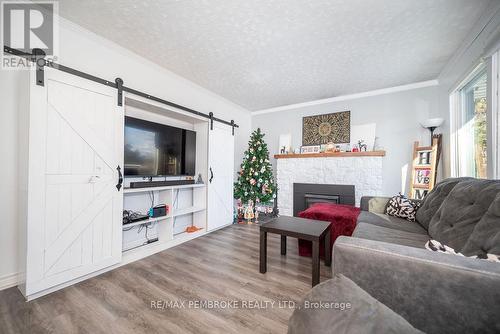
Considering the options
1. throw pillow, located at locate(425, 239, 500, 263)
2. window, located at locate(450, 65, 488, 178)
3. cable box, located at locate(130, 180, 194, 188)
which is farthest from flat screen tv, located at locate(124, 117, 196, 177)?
window, located at locate(450, 65, 488, 178)

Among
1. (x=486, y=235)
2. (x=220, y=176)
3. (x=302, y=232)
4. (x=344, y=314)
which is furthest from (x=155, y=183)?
(x=486, y=235)

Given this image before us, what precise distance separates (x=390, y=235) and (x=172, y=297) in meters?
1.96

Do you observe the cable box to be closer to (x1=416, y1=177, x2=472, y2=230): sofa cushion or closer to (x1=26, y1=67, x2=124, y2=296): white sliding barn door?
(x1=26, y1=67, x2=124, y2=296): white sliding barn door

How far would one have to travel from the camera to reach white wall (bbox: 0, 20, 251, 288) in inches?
67.0

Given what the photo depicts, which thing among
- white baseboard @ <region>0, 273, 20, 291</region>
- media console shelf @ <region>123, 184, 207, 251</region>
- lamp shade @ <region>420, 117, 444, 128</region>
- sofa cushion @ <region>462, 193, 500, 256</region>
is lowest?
white baseboard @ <region>0, 273, 20, 291</region>

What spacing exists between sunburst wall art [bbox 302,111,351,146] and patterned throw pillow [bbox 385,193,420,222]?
1.70 metres

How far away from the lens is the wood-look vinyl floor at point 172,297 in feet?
4.38

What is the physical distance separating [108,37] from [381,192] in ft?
15.1

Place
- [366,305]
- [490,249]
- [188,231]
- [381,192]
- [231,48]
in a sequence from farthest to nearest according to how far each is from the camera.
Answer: [381,192] → [188,231] → [231,48] → [490,249] → [366,305]

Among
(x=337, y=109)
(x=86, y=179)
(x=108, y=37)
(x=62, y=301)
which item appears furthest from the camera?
(x=337, y=109)

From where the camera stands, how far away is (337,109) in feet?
12.9

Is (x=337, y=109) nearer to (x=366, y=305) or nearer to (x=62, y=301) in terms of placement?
(x=366, y=305)

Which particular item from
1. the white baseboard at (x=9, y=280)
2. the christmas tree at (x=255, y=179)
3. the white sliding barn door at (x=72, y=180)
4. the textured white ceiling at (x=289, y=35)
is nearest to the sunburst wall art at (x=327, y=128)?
the textured white ceiling at (x=289, y=35)

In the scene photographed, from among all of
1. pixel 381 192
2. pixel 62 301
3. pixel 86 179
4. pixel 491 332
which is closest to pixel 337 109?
pixel 381 192
